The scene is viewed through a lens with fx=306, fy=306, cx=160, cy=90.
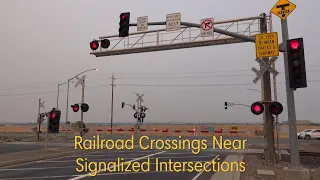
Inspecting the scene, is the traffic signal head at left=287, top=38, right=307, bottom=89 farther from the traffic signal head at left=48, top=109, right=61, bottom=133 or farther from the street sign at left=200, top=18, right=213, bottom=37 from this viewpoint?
the traffic signal head at left=48, top=109, right=61, bottom=133

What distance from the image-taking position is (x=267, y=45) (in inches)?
503

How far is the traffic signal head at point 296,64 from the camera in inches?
441

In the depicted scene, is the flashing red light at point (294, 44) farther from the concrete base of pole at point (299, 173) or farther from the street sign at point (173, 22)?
the street sign at point (173, 22)

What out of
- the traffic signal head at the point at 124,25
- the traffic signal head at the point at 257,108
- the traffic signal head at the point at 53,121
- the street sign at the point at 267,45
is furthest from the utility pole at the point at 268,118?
the traffic signal head at the point at 53,121

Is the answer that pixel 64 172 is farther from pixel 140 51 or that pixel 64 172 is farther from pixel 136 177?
pixel 140 51

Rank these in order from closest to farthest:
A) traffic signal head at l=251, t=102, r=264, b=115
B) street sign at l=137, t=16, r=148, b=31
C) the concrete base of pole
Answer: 1. the concrete base of pole
2. traffic signal head at l=251, t=102, r=264, b=115
3. street sign at l=137, t=16, r=148, b=31

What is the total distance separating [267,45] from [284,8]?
1579 millimetres

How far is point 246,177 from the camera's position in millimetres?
11828

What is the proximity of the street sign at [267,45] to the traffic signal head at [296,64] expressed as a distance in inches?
40.1

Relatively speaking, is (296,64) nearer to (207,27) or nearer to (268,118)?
(207,27)

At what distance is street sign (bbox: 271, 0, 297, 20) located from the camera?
12102 mm

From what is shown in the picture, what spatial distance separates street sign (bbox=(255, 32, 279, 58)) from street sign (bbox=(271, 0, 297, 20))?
80 cm

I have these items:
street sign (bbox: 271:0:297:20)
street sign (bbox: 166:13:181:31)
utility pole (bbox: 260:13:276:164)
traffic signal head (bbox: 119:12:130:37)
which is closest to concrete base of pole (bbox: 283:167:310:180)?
utility pole (bbox: 260:13:276:164)

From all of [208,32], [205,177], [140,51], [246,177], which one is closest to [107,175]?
[205,177]
